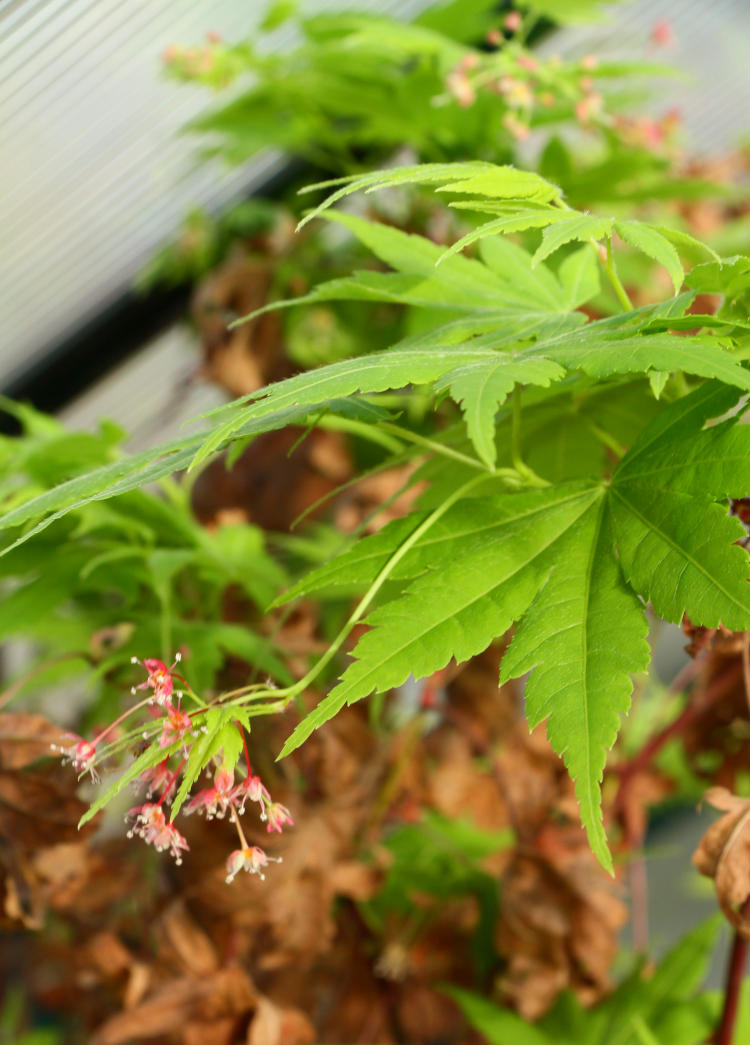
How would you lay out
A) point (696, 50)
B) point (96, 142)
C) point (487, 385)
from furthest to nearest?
point (696, 50) → point (96, 142) → point (487, 385)

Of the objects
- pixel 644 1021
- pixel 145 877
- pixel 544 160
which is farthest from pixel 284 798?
pixel 544 160

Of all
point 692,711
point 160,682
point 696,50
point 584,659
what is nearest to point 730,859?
point 584,659

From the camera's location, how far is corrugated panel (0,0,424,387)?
3.34 ft

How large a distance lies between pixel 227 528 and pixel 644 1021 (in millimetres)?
481

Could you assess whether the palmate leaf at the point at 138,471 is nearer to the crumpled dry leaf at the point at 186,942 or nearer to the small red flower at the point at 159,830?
the small red flower at the point at 159,830

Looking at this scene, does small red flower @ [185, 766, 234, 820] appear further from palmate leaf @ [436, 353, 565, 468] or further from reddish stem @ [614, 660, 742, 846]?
reddish stem @ [614, 660, 742, 846]

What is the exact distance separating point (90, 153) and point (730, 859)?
1.03 m

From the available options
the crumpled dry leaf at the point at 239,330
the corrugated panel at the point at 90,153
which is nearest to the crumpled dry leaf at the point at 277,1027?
the crumpled dry leaf at the point at 239,330

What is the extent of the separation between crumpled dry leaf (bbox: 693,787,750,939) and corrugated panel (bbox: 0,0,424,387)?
0.89m

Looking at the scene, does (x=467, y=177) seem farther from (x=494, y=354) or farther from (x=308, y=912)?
(x=308, y=912)

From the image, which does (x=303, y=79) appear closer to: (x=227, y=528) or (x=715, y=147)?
(x=227, y=528)

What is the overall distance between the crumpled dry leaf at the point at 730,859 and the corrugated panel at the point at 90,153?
894mm

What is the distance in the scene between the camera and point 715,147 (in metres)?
1.92

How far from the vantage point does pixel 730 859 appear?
0.45 meters
